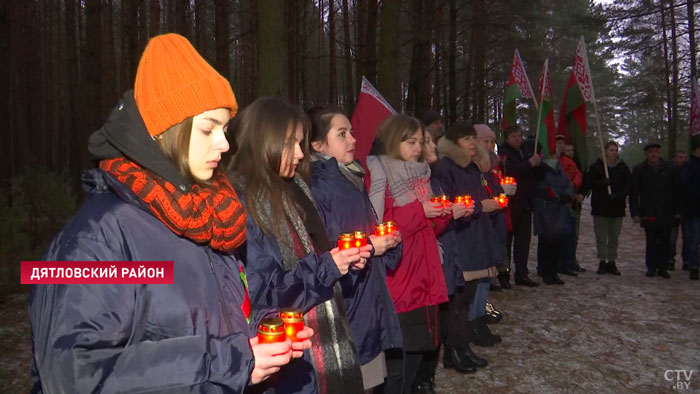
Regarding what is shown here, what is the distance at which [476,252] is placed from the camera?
16.9ft

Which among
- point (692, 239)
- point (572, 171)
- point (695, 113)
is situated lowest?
point (692, 239)

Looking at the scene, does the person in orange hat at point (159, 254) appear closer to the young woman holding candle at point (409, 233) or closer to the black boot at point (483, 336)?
the young woman holding candle at point (409, 233)

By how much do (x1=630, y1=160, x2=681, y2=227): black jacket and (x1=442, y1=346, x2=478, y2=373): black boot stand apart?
566 cm

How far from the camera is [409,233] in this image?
3.70 m

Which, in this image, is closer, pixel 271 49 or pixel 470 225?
pixel 470 225

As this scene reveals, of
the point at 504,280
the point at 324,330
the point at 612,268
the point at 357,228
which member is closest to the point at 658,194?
the point at 612,268

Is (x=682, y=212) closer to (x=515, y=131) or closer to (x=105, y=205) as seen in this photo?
(x=515, y=131)

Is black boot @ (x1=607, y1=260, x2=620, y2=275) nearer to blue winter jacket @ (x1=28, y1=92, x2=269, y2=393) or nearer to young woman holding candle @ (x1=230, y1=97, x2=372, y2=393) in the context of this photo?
young woman holding candle @ (x1=230, y1=97, x2=372, y2=393)

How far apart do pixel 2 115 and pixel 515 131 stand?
10026mm

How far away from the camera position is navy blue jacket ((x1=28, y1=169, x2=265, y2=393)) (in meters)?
1.28

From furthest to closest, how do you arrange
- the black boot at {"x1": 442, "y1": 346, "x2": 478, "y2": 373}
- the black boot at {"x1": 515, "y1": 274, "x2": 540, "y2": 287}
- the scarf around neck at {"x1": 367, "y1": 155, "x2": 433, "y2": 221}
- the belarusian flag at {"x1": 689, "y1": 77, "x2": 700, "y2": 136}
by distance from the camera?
the belarusian flag at {"x1": 689, "y1": 77, "x2": 700, "y2": 136}, the black boot at {"x1": 515, "y1": 274, "x2": 540, "y2": 287}, the black boot at {"x1": 442, "y1": 346, "x2": 478, "y2": 373}, the scarf around neck at {"x1": 367, "y1": 155, "x2": 433, "y2": 221}

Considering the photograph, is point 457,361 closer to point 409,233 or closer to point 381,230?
point 409,233

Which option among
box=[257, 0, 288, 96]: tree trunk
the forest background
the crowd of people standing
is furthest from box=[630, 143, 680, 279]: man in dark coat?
box=[257, 0, 288, 96]: tree trunk

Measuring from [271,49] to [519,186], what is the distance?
4302 mm
